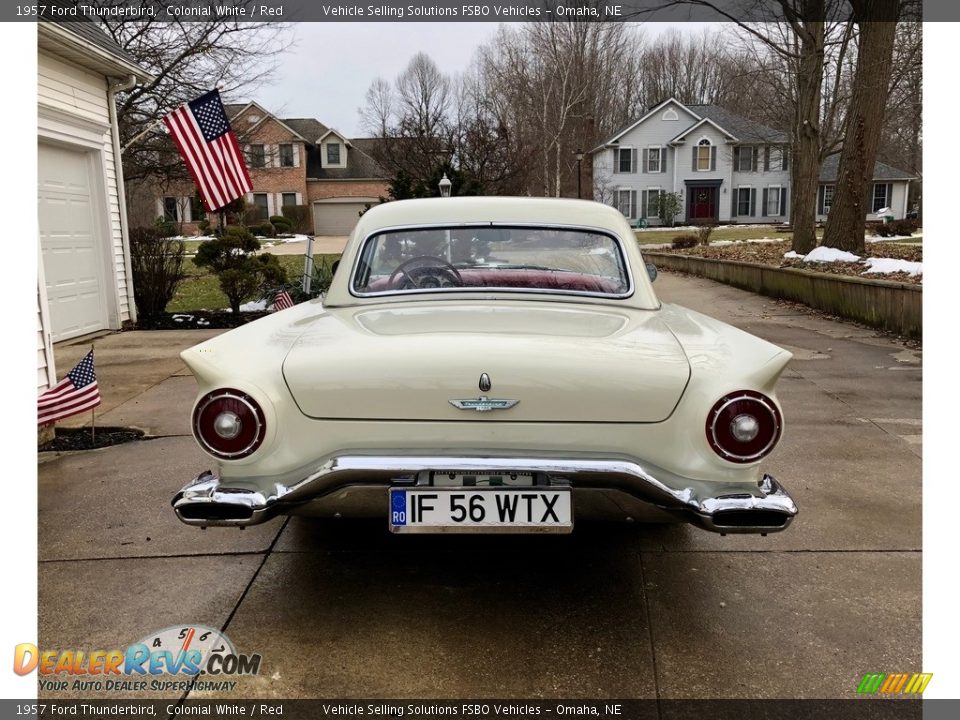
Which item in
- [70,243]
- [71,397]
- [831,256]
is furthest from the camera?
[831,256]

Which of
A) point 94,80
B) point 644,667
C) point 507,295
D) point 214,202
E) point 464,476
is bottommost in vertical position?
point 644,667

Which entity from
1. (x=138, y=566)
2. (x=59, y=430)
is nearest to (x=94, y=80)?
(x=59, y=430)

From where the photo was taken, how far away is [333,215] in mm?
45000

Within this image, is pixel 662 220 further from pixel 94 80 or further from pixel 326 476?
pixel 326 476

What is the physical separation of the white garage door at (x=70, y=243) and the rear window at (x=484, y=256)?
22.5ft

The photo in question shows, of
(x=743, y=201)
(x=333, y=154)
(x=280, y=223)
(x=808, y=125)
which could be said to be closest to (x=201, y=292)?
(x=808, y=125)

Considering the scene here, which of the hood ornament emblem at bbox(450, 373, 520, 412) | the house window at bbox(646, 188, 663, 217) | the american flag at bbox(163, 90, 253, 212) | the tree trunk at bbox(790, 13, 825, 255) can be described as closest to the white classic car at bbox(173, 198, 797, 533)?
the hood ornament emblem at bbox(450, 373, 520, 412)

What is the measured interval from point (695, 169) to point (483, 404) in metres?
45.9

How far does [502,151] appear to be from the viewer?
2209 centimetres

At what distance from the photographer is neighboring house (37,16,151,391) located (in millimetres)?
8930

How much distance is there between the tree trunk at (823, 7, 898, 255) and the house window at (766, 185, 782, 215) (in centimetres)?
3271

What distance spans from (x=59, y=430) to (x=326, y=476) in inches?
154

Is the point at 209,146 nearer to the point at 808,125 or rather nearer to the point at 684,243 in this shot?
the point at 808,125

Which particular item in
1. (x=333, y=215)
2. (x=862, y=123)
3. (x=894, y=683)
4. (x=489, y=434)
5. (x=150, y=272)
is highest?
(x=333, y=215)
